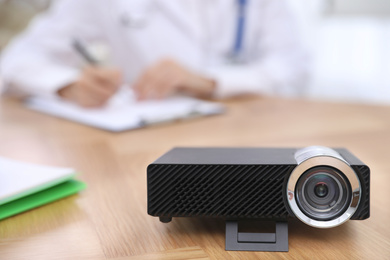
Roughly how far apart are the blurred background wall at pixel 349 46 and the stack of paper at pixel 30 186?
142 centimetres

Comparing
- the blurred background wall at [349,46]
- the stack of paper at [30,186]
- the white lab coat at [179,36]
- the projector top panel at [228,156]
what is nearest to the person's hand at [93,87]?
the white lab coat at [179,36]

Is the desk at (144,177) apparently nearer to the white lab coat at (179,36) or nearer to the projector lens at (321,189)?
the projector lens at (321,189)

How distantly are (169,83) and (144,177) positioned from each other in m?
0.53

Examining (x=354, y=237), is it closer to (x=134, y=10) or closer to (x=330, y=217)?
(x=330, y=217)

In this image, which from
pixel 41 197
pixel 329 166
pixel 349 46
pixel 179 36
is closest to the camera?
pixel 329 166

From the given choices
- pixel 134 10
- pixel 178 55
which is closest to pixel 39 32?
pixel 134 10

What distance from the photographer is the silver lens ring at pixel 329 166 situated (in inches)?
12.4

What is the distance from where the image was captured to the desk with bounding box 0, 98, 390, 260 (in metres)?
0.33

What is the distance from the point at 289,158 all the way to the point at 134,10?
44.5 inches

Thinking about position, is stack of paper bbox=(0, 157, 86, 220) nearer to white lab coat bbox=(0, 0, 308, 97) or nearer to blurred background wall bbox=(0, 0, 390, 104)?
white lab coat bbox=(0, 0, 308, 97)

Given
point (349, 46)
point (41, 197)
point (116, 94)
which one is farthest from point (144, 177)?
point (349, 46)

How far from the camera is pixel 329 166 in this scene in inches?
12.6

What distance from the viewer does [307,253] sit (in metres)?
0.32

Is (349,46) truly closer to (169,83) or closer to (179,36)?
(179,36)
